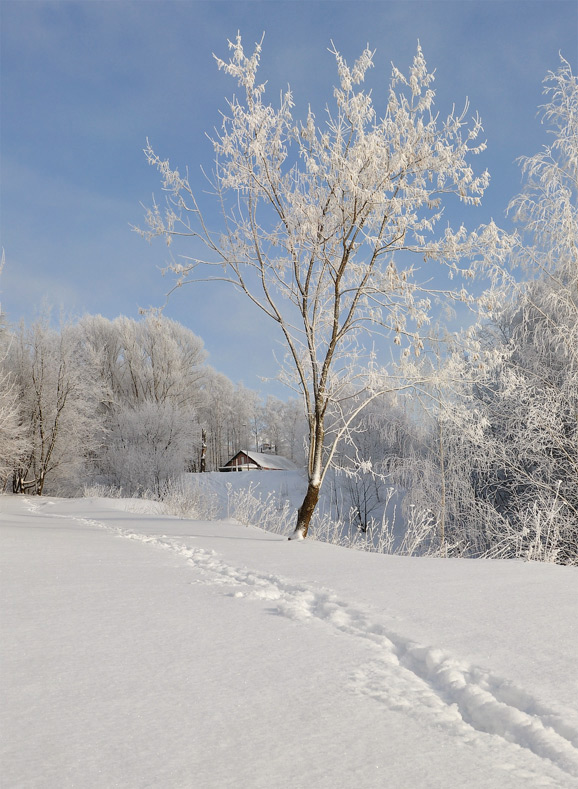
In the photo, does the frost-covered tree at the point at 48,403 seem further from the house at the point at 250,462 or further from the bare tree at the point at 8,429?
the house at the point at 250,462

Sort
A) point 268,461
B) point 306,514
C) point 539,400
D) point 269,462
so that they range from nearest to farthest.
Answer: point 306,514 < point 539,400 < point 269,462 < point 268,461

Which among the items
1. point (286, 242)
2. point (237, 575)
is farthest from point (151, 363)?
point (237, 575)

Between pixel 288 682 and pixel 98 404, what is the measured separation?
29822 millimetres

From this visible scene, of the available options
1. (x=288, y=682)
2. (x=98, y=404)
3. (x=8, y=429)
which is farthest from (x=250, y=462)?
(x=288, y=682)

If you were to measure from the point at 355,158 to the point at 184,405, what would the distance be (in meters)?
29.1

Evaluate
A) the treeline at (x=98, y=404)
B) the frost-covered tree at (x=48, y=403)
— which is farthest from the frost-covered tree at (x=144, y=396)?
the frost-covered tree at (x=48, y=403)

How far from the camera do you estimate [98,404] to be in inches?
1187

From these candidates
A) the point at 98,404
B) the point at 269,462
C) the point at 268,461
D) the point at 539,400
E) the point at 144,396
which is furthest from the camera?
the point at 268,461

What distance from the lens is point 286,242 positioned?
295 inches

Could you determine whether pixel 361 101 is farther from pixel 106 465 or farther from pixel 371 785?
pixel 106 465

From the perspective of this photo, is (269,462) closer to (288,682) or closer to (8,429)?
(8,429)

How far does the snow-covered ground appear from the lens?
60.6 inches

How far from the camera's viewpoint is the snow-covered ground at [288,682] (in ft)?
5.05

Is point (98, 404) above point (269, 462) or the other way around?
above
